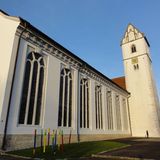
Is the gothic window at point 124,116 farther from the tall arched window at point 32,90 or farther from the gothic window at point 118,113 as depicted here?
the tall arched window at point 32,90

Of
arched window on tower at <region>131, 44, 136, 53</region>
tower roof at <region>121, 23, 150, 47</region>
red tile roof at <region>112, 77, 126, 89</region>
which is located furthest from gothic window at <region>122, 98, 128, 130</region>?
tower roof at <region>121, 23, 150, 47</region>

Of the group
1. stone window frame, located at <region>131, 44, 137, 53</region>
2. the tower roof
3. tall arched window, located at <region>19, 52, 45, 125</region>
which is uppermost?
the tower roof

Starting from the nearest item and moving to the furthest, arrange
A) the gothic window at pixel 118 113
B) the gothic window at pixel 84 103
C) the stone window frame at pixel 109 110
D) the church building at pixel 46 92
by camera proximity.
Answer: the church building at pixel 46 92 → the gothic window at pixel 84 103 → the stone window frame at pixel 109 110 → the gothic window at pixel 118 113

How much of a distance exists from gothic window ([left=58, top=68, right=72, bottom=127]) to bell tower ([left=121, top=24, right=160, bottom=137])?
20491 millimetres

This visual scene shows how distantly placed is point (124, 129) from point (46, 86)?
2034cm

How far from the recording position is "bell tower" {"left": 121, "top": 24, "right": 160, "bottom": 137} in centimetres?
3130

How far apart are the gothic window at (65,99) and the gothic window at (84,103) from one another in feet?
7.06

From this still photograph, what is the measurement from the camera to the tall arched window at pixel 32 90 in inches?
459

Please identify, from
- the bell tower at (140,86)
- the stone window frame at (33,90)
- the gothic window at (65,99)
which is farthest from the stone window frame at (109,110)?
the stone window frame at (33,90)

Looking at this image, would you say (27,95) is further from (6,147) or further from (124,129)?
(124,129)

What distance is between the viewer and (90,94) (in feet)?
66.3

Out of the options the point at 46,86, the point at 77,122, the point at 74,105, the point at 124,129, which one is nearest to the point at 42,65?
the point at 46,86

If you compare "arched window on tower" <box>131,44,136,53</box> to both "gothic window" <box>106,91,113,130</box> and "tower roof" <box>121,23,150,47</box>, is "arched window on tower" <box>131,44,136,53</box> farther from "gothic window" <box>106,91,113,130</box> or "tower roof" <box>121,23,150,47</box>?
"gothic window" <box>106,91,113,130</box>

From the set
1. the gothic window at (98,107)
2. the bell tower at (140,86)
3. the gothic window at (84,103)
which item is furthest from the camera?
→ the bell tower at (140,86)
